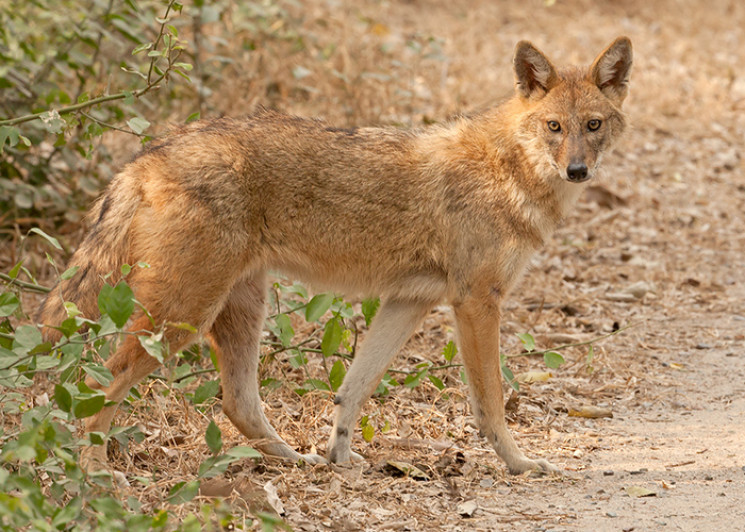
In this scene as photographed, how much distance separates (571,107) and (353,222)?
4.76 feet

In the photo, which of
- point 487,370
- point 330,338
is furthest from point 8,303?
point 487,370

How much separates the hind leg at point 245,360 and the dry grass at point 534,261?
17 cm

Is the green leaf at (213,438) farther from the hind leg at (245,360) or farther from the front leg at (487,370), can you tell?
the front leg at (487,370)

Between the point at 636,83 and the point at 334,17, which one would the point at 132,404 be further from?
the point at 636,83

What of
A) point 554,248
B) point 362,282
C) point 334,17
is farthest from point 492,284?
point 334,17

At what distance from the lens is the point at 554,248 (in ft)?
29.8

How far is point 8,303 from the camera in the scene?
392 centimetres

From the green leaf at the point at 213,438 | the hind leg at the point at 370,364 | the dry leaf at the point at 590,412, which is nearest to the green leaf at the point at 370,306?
the hind leg at the point at 370,364

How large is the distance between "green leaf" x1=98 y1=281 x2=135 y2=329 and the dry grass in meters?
0.97

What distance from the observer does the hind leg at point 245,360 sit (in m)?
5.23

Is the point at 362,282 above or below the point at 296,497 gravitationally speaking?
above

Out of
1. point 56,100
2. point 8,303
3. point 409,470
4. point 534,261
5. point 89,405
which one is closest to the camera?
point 89,405

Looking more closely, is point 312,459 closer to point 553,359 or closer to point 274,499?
point 274,499

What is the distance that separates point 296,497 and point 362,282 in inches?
51.1
